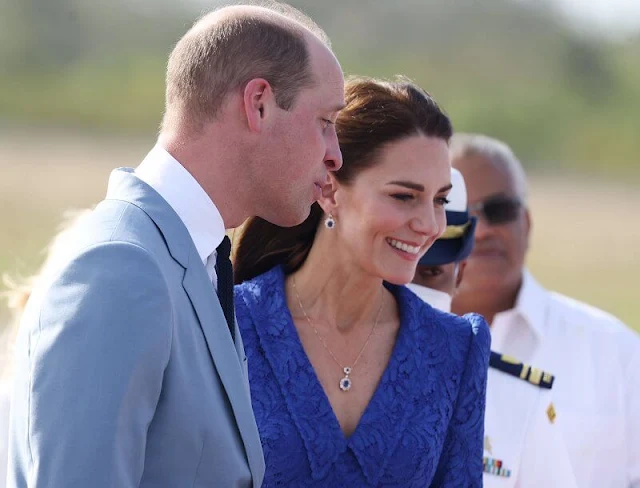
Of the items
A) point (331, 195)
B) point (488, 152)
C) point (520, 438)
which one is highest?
point (488, 152)

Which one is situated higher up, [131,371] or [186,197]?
[186,197]

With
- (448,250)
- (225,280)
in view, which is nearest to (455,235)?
(448,250)

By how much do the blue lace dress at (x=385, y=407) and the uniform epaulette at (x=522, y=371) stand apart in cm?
47

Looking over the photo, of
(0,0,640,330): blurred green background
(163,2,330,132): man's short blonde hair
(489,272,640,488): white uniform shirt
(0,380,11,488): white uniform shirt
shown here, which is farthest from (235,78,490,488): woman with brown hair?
(0,0,640,330): blurred green background

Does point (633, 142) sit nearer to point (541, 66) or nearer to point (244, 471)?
point (541, 66)

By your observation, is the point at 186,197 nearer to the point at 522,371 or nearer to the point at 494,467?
the point at 494,467

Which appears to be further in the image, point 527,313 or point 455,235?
point 527,313

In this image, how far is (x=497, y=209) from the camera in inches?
192

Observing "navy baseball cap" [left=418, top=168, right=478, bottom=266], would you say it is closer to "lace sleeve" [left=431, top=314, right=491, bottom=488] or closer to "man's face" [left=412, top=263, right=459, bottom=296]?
"man's face" [left=412, top=263, right=459, bottom=296]

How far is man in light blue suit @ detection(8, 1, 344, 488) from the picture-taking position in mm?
1998

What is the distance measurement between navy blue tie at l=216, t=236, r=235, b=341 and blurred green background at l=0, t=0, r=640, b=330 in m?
19.4

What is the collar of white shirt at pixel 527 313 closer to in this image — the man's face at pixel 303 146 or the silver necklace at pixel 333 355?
the silver necklace at pixel 333 355

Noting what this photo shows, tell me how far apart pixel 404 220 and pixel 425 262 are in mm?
500

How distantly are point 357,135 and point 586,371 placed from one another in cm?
158
